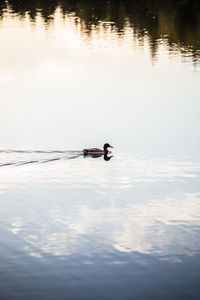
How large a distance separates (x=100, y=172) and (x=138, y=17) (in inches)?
1513

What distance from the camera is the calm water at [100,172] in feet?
42.6

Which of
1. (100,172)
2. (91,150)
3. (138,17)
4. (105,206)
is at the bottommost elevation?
(105,206)

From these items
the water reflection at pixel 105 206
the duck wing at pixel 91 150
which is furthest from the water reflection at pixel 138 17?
the water reflection at pixel 105 206

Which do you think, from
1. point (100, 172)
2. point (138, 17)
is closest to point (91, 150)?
point (100, 172)

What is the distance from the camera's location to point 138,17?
56.0 meters

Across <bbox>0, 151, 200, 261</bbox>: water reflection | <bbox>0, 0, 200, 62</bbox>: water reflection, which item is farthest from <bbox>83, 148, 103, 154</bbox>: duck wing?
<bbox>0, 0, 200, 62</bbox>: water reflection

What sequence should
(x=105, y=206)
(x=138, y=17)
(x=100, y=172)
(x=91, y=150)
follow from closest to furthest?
(x=105, y=206), (x=100, y=172), (x=91, y=150), (x=138, y=17)

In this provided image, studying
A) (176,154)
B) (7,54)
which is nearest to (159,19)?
(7,54)

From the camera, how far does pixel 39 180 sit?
18.8 m

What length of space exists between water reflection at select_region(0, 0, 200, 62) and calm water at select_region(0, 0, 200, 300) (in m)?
0.77

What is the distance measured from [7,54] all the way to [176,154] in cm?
2287

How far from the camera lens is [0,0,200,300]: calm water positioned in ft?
42.6

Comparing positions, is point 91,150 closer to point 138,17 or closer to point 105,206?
→ point 105,206

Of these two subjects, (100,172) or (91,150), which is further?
(91,150)
